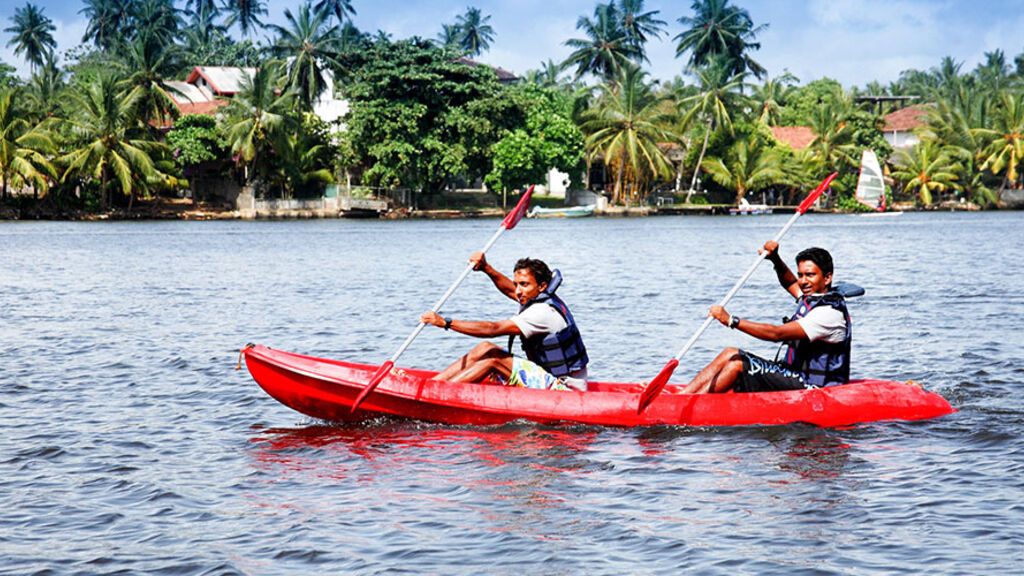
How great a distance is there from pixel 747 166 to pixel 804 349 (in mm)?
55572

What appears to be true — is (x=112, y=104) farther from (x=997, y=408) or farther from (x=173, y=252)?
(x=997, y=408)

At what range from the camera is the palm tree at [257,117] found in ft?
175

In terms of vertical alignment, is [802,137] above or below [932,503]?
above

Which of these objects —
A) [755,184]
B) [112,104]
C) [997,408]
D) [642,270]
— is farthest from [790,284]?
[755,184]

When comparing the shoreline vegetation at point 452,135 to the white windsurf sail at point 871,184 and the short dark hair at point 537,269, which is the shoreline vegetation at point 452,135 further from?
the short dark hair at point 537,269

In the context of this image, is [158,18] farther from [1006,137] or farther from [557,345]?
[557,345]

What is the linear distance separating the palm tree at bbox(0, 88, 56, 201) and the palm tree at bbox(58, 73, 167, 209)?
1.04 metres

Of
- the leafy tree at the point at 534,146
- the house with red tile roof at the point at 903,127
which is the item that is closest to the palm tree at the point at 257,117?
the leafy tree at the point at 534,146

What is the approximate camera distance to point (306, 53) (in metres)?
60.7

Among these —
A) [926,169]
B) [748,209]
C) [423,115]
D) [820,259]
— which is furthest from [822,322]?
[926,169]

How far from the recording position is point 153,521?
6758 millimetres

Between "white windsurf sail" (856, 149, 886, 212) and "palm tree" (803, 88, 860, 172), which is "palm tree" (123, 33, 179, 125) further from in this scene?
"white windsurf sail" (856, 149, 886, 212)

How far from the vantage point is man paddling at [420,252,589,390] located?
8.34m

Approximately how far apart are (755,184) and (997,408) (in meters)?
54.2
